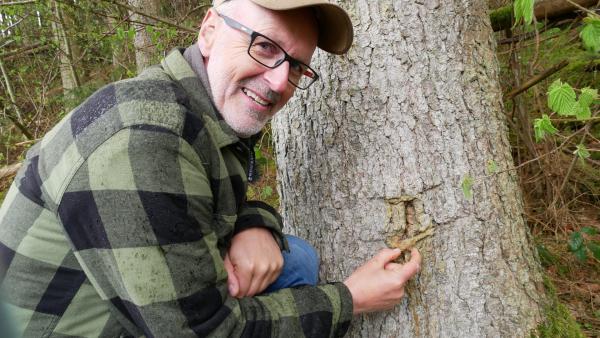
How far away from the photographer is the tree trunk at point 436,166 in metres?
1.64

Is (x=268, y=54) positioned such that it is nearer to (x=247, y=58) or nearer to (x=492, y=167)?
(x=247, y=58)

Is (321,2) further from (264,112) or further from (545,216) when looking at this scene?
(545,216)

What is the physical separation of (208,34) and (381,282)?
1.05m

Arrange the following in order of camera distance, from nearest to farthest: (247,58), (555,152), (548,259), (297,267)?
(247,58), (297,267), (555,152), (548,259)

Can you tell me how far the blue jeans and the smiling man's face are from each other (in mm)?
506

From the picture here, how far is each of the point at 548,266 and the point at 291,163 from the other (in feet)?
7.50

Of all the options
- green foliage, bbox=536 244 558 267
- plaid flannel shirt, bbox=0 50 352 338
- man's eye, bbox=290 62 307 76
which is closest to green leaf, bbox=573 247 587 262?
green foliage, bbox=536 244 558 267

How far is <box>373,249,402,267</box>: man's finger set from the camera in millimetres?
1630

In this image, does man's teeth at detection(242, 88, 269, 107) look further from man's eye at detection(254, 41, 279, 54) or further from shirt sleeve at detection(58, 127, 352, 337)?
shirt sleeve at detection(58, 127, 352, 337)

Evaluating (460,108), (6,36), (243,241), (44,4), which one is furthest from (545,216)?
(6,36)

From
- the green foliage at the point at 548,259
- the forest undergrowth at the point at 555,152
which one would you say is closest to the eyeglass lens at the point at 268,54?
the forest undergrowth at the point at 555,152

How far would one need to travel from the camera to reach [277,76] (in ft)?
4.97

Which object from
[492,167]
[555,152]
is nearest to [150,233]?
[492,167]

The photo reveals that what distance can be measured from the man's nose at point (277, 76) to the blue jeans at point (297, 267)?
64 cm
